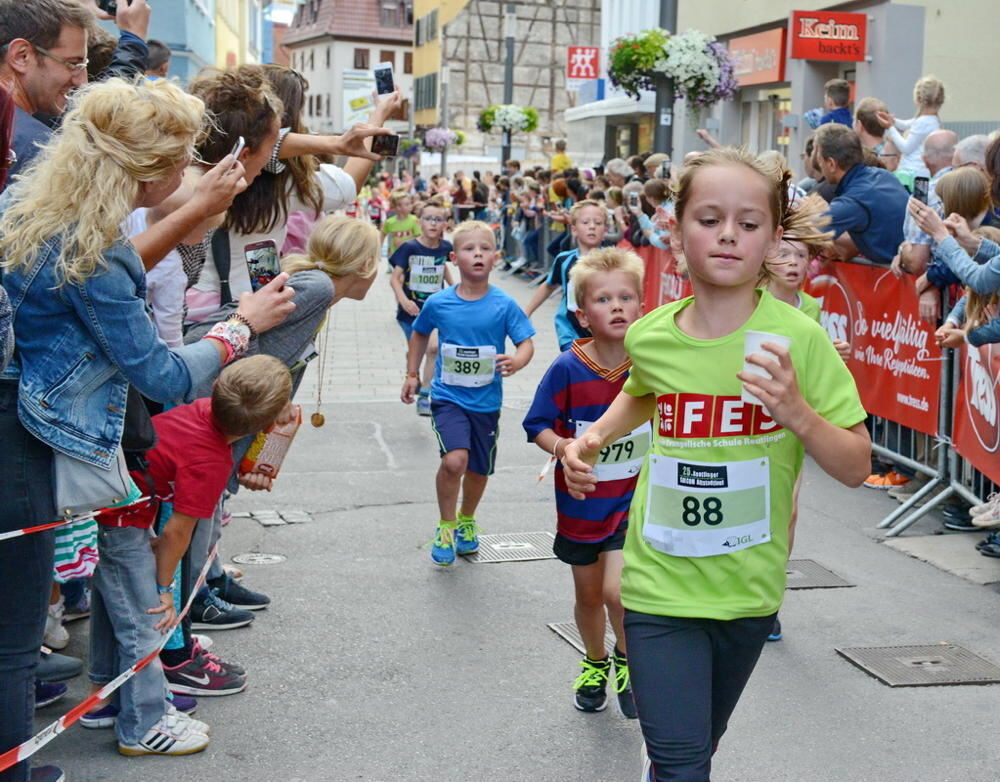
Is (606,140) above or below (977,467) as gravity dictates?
above

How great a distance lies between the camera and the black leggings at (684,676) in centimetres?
305

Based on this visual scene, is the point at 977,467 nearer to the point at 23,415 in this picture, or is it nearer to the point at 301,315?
the point at 301,315

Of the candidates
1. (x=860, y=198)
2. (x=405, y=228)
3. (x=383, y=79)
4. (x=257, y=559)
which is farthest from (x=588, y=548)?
(x=405, y=228)

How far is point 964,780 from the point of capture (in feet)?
13.8

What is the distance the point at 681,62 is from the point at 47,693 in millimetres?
12283

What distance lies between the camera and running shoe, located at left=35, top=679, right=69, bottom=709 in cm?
461

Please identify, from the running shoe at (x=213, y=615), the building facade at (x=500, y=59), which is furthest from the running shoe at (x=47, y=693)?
the building facade at (x=500, y=59)

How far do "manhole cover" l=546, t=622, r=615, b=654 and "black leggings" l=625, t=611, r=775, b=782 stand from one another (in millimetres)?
2105

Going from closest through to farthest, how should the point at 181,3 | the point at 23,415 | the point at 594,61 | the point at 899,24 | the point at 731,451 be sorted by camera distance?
1. the point at 731,451
2. the point at 23,415
3. the point at 899,24
4. the point at 181,3
5. the point at 594,61

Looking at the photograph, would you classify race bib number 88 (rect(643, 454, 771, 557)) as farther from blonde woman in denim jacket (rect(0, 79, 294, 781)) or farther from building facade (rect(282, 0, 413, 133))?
building facade (rect(282, 0, 413, 133))

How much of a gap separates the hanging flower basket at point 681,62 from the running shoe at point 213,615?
11.1m

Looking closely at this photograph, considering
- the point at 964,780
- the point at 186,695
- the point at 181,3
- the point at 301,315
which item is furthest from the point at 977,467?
the point at 181,3

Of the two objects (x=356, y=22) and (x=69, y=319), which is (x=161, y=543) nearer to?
(x=69, y=319)

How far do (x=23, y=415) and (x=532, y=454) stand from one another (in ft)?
20.4
